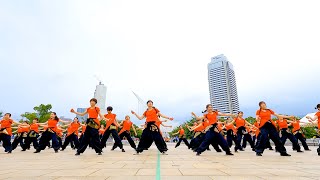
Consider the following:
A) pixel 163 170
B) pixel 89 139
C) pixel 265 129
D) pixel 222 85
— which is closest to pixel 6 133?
pixel 89 139

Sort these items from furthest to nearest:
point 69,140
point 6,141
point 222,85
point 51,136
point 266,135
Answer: point 222,85 → point 69,140 → point 51,136 → point 6,141 → point 266,135

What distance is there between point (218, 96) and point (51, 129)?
578ft

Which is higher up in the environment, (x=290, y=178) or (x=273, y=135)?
(x=273, y=135)

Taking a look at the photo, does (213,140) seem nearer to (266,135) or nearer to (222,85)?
(266,135)

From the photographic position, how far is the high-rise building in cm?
17456

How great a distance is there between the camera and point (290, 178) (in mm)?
4051

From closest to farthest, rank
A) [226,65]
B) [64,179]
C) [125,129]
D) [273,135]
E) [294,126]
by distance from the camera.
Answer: [64,179], [273,135], [294,126], [125,129], [226,65]

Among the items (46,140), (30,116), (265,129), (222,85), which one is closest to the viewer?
(265,129)

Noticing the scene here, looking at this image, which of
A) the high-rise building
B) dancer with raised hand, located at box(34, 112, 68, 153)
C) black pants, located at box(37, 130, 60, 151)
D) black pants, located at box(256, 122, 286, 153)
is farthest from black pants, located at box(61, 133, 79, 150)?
the high-rise building

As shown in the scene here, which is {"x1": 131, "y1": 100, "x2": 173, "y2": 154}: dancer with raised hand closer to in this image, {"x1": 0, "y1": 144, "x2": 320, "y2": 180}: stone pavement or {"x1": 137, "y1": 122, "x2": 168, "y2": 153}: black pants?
{"x1": 137, "y1": 122, "x2": 168, "y2": 153}: black pants

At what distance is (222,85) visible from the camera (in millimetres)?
181625

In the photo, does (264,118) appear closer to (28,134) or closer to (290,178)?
(290,178)

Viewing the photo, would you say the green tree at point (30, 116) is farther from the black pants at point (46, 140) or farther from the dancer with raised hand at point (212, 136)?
the dancer with raised hand at point (212, 136)

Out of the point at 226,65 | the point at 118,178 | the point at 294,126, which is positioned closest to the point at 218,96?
the point at 226,65
